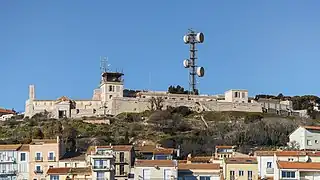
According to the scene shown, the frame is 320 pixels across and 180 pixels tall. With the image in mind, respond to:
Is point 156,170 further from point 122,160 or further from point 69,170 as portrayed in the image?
point 122,160

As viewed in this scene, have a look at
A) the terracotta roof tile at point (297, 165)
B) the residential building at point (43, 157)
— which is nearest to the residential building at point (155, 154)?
the residential building at point (43, 157)

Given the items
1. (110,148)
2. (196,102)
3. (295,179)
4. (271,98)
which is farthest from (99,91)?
(295,179)

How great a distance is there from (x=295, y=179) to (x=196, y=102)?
66.6 m

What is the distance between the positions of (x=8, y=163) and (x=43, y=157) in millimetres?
2911

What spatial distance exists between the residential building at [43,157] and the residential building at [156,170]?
1114cm

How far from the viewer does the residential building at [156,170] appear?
5419 cm

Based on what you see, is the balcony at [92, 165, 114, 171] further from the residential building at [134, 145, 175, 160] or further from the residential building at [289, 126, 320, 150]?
the residential building at [289, 126, 320, 150]

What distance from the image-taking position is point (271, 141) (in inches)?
3720

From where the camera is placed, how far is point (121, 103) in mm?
114938

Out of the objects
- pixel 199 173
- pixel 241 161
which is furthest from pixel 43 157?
pixel 241 161

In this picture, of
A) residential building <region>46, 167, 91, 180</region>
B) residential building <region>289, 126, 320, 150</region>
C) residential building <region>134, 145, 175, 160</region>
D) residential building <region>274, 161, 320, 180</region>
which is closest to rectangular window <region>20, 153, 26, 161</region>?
residential building <region>46, 167, 91, 180</region>

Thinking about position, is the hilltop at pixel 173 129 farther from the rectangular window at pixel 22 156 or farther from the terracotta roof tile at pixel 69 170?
the terracotta roof tile at pixel 69 170

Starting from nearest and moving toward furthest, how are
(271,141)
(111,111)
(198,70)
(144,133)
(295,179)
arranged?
(295,179) < (271,141) < (144,133) < (111,111) < (198,70)

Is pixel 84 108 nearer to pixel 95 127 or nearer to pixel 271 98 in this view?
pixel 95 127
